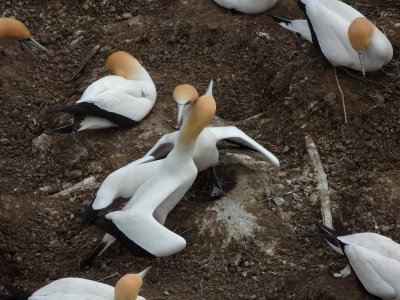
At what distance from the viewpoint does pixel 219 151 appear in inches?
254

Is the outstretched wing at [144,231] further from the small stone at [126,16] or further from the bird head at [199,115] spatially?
the small stone at [126,16]

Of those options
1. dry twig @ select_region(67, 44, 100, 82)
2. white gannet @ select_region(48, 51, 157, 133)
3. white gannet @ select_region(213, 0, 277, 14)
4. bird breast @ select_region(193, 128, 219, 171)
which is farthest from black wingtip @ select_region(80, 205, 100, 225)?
white gannet @ select_region(213, 0, 277, 14)

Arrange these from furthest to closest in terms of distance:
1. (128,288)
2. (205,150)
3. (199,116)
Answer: (205,150) < (199,116) < (128,288)

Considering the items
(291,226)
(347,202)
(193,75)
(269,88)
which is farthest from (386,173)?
(193,75)

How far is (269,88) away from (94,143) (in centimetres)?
131

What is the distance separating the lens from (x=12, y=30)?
23.9 feet

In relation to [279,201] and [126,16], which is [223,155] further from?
[126,16]

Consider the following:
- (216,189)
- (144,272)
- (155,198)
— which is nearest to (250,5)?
(216,189)

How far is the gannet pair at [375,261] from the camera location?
5.26 metres

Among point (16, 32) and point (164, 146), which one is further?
point (16, 32)

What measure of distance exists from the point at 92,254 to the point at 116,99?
1.36m

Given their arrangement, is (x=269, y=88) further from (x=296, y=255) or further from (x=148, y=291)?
(x=148, y=291)

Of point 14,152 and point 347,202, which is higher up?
point 347,202

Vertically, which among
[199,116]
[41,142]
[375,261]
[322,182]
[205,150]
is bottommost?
[41,142]
